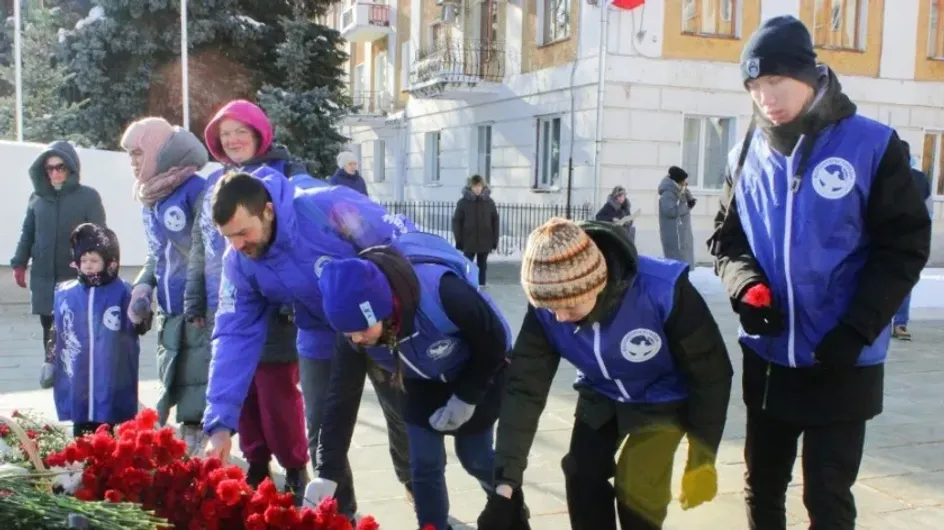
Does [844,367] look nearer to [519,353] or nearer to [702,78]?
[519,353]

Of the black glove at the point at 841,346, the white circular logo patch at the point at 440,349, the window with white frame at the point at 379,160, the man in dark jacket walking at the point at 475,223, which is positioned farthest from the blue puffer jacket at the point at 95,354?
the window with white frame at the point at 379,160

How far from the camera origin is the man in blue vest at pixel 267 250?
3.09m

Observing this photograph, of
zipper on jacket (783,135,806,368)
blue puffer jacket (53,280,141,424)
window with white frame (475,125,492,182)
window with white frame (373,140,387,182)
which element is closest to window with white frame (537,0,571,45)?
window with white frame (475,125,492,182)

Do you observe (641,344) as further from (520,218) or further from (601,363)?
(520,218)

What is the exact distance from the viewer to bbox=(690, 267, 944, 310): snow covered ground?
1149 cm

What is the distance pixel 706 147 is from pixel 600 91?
8.39 feet

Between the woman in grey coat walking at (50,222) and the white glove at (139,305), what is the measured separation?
7.44 feet

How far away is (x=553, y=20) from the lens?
1884cm

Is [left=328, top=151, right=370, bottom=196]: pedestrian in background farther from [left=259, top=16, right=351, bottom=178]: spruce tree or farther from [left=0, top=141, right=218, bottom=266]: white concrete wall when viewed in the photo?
[left=259, top=16, right=351, bottom=178]: spruce tree

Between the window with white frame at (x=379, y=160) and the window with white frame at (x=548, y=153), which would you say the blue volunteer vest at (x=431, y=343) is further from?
the window with white frame at (x=379, y=160)

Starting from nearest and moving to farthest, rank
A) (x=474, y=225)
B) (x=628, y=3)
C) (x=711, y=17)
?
(x=474, y=225) → (x=628, y=3) → (x=711, y=17)

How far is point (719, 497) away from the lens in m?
4.21

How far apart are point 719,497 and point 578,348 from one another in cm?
180

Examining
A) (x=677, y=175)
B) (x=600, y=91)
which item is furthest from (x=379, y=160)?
(x=677, y=175)
